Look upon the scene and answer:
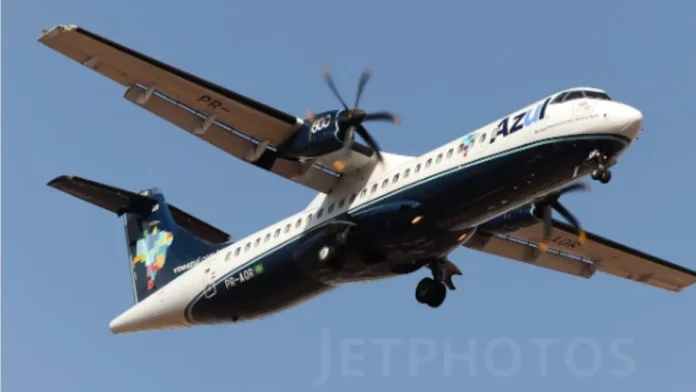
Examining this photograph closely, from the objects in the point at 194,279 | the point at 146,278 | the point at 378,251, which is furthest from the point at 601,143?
the point at 146,278

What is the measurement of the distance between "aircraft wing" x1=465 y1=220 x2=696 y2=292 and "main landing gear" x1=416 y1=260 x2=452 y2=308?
1450 millimetres

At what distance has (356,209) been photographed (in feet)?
63.2

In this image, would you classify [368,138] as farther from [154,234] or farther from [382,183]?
[154,234]

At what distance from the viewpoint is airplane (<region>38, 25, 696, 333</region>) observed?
1753 cm

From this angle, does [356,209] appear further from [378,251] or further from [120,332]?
[120,332]

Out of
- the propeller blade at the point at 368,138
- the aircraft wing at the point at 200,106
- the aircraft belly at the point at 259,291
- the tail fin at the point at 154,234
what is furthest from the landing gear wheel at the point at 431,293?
the tail fin at the point at 154,234

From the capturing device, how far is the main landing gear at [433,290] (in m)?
20.6

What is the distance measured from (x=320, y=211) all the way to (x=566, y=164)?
180 inches

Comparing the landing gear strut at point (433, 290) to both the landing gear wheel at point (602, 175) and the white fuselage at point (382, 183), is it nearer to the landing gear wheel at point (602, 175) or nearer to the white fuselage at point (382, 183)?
the white fuselage at point (382, 183)

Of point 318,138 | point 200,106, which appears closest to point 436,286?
point 318,138

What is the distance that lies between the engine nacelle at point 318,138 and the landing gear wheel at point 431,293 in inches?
127

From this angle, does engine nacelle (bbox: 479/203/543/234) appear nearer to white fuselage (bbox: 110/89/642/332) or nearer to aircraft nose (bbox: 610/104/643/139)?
white fuselage (bbox: 110/89/642/332)

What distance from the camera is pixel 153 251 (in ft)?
76.2

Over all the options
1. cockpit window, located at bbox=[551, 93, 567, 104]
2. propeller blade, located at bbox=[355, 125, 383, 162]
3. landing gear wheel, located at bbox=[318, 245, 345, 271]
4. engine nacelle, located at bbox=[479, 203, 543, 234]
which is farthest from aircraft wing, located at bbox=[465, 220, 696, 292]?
cockpit window, located at bbox=[551, 93, 567, 104]
